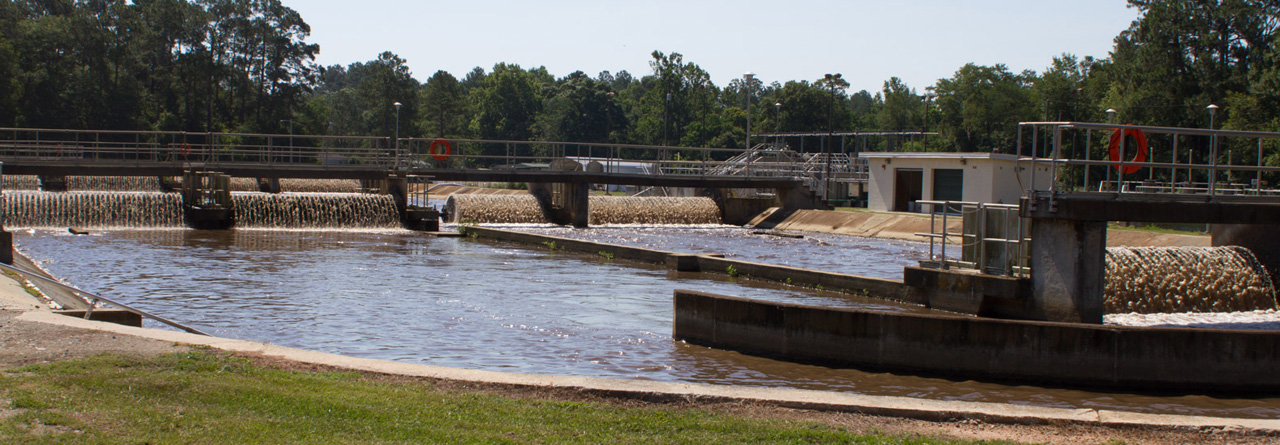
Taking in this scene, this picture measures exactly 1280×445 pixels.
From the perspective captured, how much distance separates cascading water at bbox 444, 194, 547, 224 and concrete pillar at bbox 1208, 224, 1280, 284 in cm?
3091

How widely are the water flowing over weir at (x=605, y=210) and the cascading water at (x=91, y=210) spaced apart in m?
12.0

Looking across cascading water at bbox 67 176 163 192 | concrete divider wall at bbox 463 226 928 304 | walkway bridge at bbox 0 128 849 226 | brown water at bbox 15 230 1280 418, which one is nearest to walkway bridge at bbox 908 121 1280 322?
concrete divider wall at bbox 463 226 928 304

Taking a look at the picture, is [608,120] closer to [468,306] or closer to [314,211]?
[314,211]

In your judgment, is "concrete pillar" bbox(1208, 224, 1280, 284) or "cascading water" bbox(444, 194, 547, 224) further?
"cascading water" bbox(444, 194, 547, 224)

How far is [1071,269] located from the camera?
1439 cm

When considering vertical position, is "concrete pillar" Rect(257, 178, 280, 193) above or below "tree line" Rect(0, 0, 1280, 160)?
below

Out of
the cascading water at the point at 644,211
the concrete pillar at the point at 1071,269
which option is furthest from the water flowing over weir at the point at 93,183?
the concrete pillar at the point at 1071,269

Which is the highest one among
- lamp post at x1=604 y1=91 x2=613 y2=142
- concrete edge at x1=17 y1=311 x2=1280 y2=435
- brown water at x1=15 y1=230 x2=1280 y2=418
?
lamp post at x1=604 y1=91 x2=613 y2=142

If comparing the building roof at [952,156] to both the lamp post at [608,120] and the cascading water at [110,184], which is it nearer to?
the cascading water at [110,184]

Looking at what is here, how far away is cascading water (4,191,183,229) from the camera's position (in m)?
35.6

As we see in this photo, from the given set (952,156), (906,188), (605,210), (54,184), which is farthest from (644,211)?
(54,184)

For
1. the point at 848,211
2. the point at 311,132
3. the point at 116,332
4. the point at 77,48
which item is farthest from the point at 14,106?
the point at 116,332

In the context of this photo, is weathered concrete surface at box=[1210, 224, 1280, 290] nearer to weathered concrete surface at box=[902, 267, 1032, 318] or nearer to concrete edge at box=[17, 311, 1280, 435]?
weathered concrete surface at box=[902, 267, 1032, 318]

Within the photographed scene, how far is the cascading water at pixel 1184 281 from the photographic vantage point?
17984mm
